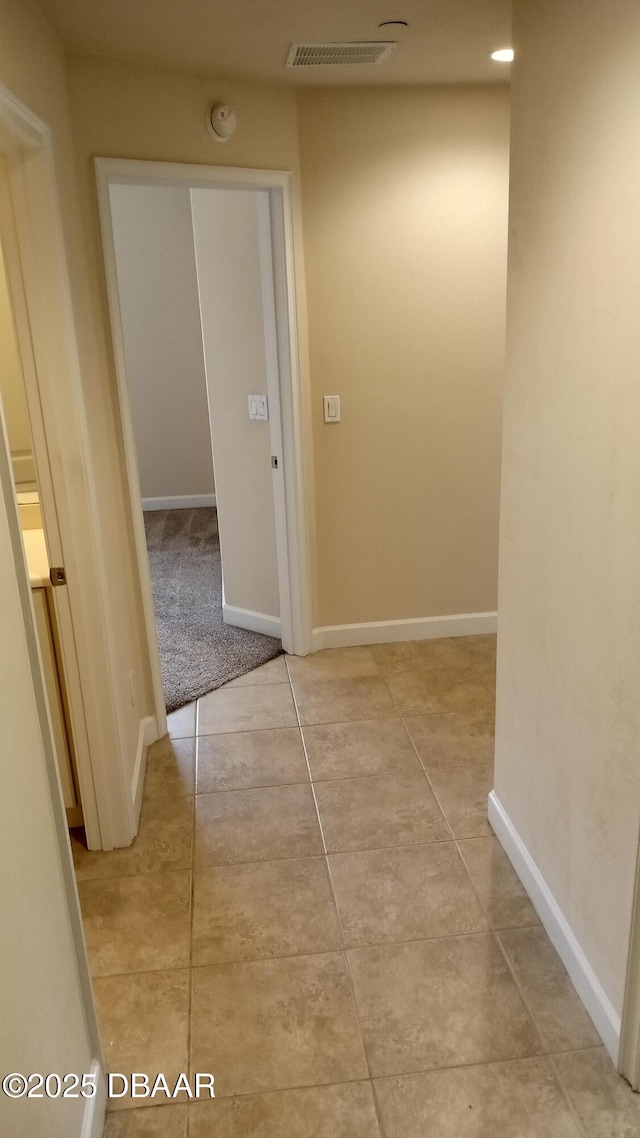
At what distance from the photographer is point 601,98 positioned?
1.58 meters

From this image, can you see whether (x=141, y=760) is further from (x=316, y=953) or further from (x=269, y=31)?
(x=269, y=31)

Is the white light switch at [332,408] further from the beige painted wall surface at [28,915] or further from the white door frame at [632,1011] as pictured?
the white door frame at [632,1011]

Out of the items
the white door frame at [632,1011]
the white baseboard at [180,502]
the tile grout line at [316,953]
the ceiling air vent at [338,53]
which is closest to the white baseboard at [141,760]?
the tile grout line at [316,953]

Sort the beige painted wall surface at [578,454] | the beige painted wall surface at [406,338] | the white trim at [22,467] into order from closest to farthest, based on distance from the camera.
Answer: the beige painted wall surface at [578,454] < the white trim at [22,467] < the beige painted wall surface at [406,338]

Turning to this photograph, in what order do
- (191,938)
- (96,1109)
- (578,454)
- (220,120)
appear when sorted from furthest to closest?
(220,120), (191,938), (578,454), (96,1109)

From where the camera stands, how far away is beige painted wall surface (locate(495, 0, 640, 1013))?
5.13 ft

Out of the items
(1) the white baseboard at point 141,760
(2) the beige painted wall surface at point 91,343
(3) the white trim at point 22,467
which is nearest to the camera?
(2) the beige painted wall surface at point 91,343

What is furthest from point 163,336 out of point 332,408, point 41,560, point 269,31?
point 41,560

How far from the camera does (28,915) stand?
133 cm

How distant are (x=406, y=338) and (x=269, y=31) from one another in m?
1.38

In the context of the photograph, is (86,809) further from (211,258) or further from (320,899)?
(211,258)

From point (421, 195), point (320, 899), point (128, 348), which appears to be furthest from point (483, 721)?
point (128, 348)

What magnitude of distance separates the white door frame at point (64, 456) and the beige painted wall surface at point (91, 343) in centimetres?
8

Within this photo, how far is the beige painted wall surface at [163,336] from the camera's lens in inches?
236
